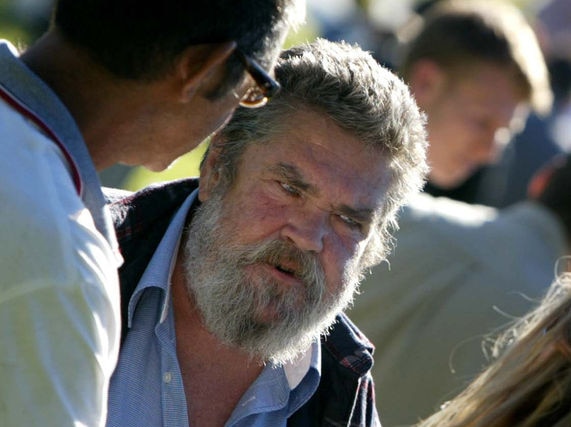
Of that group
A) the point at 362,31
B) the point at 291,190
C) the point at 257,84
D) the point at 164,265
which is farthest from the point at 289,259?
the point at 362,31

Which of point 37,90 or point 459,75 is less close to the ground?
point 37,90

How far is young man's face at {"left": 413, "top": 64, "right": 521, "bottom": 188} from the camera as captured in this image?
5.45 metres

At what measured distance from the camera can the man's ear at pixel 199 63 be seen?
1.92m

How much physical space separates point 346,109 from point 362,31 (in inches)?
296

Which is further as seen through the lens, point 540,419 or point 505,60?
point 505,60


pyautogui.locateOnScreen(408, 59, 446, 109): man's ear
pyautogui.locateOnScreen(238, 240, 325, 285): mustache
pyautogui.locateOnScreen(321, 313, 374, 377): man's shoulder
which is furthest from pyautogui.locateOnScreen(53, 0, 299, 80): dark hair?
pyautogui.locateOnScreen(408, 59, 446, 109): man's ear

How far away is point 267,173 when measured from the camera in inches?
119

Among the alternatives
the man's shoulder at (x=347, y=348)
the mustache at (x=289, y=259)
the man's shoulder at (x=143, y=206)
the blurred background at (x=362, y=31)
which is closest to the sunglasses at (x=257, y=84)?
the mustache at (x=289, y=259)

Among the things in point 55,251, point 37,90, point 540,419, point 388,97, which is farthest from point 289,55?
point 55,251

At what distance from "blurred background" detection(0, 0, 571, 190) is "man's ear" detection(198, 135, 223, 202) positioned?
3.52 m

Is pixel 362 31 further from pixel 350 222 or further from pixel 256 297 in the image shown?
pixel 256 297

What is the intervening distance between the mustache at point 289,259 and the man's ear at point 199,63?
0.98 meters

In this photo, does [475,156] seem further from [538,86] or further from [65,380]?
[65,380]

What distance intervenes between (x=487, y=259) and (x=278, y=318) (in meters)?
1.38
